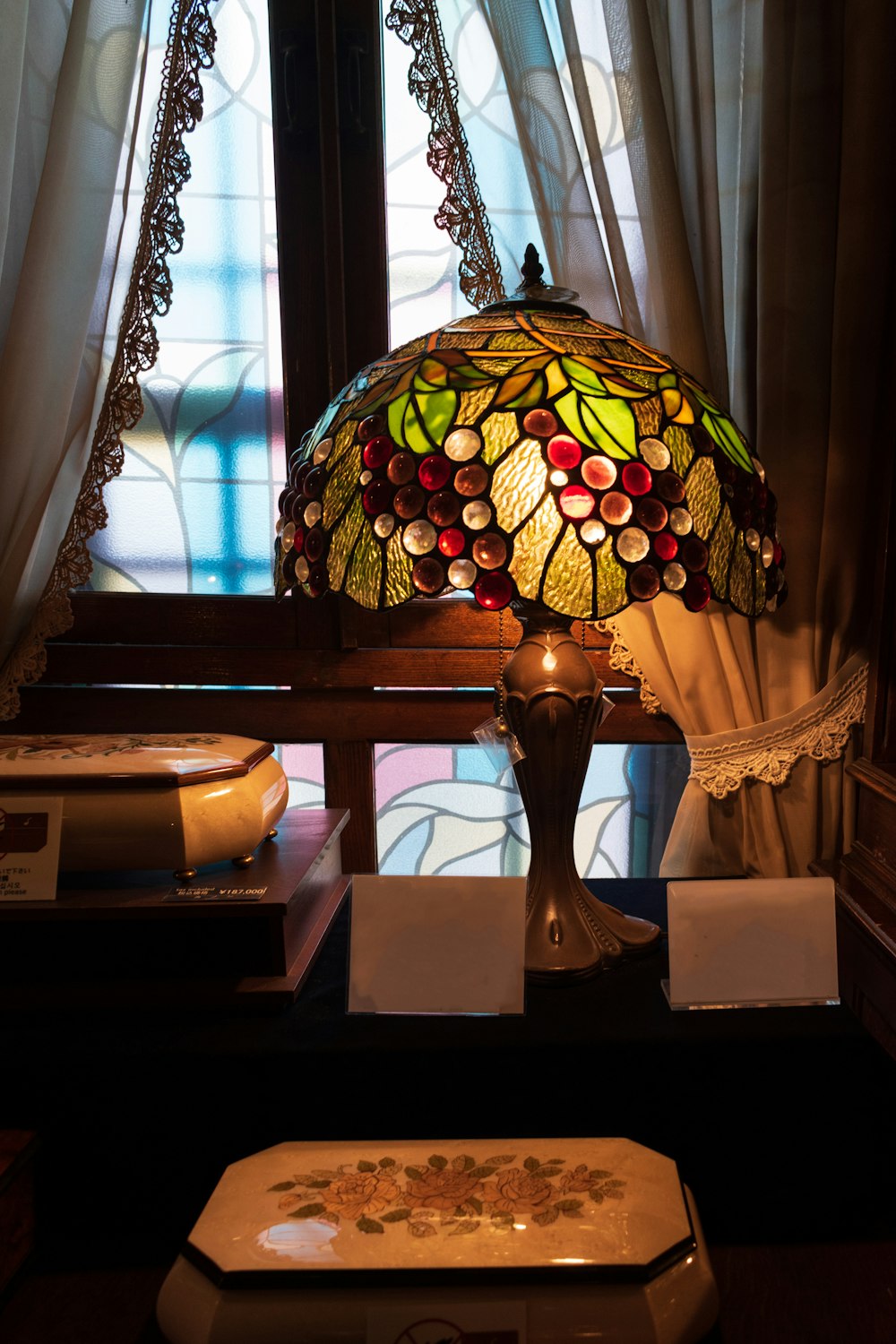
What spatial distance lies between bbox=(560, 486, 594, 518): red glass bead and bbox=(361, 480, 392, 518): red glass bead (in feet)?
0.41

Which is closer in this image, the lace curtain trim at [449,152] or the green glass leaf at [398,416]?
the green glass leaf at [398,416]

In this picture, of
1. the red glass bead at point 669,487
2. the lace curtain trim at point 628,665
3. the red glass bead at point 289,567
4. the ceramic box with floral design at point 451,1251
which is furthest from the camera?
the lace curtain trim at point 628,665

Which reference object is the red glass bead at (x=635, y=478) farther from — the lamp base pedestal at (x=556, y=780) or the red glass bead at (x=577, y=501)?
the lamp base pedestal at (x=556, y=780)

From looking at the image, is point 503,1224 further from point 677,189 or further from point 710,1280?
point 677,189

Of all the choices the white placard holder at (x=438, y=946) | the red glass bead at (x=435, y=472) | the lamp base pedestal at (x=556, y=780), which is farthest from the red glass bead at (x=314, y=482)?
the white placard holder at (x=438, y=946)

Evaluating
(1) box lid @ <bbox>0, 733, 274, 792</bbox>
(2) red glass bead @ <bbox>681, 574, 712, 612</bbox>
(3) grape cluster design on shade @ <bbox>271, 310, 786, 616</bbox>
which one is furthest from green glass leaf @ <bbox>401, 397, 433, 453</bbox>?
(1) box lid @ <bbox>0, 733, 274, 792</bbox>

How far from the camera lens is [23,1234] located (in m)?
0.73

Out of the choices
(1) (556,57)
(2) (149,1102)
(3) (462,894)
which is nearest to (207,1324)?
(2) (149,1102)

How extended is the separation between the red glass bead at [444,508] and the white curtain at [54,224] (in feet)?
2.35

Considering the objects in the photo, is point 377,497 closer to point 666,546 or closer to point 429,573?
point 429,573

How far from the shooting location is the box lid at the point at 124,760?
31.3 inches

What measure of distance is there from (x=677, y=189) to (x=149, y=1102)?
1110mm

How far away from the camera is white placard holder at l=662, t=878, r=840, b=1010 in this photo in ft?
2.62

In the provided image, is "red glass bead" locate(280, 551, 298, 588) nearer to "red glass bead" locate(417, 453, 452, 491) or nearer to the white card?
"red glass bead" locate(417, 453, 452, 491)
